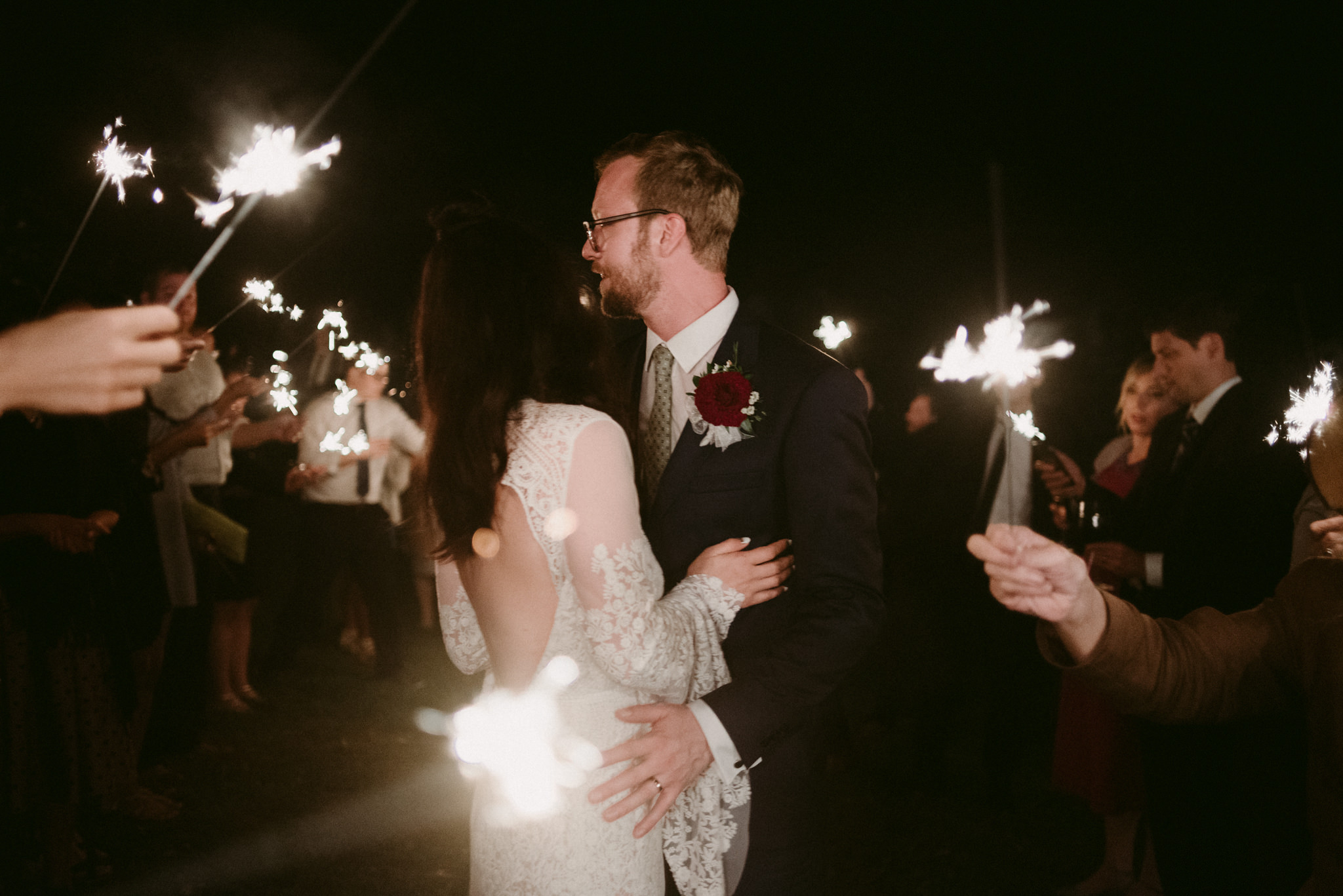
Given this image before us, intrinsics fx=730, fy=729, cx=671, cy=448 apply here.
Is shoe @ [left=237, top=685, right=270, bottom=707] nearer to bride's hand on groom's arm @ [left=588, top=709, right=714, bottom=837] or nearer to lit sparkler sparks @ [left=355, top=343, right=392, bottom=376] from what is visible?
lit sparkler sparks @ [left=355, top=343, right=392, bottom=376]

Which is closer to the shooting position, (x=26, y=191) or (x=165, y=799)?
(x=165, y=799)

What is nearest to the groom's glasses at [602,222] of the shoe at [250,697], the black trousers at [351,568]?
the black trousers at [351,568]

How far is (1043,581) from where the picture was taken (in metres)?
1.32

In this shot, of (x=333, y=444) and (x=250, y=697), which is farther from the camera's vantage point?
(x=333, y=444)

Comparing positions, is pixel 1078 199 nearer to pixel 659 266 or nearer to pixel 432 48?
pixel 432 48

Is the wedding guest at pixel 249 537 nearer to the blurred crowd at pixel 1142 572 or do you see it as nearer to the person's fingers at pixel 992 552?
the blurred crowd at pixel 1142 572

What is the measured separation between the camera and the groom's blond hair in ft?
6.37

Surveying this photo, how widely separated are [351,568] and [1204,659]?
5.91 metres

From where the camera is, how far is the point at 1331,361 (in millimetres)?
1538

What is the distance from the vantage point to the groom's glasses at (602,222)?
194 centimetres

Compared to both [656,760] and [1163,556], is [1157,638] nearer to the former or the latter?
[656,760]

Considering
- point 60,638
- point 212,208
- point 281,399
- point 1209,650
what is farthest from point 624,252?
point 281,399

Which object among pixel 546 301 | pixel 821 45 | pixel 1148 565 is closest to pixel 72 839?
pixel 546 301

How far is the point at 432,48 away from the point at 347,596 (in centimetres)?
488
